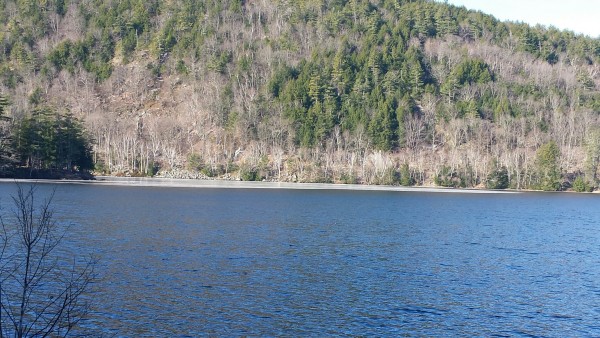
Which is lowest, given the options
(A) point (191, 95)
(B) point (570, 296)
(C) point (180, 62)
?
(B) point (570, 296)

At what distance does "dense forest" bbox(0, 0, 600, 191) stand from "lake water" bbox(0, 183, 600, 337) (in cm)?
6478

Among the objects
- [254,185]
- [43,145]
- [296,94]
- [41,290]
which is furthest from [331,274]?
[296,94]

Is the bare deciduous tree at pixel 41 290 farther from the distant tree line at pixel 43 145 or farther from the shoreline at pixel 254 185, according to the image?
the shoreline at pixel 254 185

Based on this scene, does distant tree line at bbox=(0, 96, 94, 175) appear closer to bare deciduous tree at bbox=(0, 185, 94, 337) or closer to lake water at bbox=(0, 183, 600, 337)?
lake water at bbox=(0, 183, 600, 337)

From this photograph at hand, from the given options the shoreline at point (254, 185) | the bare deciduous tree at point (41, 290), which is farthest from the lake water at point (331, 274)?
the shoreline at point (254, 185)

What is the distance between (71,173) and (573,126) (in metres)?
121

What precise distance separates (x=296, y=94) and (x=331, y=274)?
122 m

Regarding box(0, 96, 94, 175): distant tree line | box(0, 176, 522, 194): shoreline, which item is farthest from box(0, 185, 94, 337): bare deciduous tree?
box(0, 176, 522, 194): shoreline

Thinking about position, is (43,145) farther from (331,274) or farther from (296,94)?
(331,274)

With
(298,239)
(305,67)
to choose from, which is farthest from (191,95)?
(298,239)

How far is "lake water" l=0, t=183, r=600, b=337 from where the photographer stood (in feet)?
72.2

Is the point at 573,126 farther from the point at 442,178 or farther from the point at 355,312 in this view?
the point at 355,312

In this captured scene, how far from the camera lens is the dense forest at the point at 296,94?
12419 cm

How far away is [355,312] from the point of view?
77.1 feet
